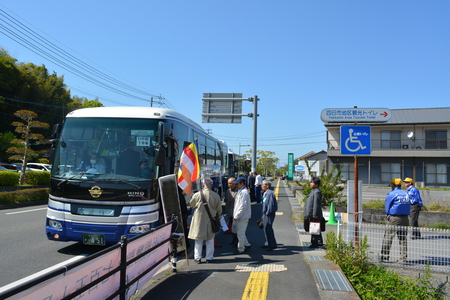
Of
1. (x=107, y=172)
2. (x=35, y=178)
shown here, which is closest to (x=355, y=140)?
(x=107, y=172)

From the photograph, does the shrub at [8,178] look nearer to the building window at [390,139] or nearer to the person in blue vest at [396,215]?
the person in blue vest at [396,215]

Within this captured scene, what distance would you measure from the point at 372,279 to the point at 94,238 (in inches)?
213

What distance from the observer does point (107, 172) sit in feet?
23.1

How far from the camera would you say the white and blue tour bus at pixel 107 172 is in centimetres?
678

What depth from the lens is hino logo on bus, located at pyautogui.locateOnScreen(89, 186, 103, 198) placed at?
22.4 ft

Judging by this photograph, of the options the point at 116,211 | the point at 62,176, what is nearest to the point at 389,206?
the point at 116,211

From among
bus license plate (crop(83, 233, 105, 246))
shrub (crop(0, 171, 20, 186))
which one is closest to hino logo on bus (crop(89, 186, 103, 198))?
bus license plate (crop(83, 233, 105, 246))

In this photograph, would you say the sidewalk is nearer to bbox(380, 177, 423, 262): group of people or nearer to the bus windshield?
bbox(380, 177, 423, 262): group of people

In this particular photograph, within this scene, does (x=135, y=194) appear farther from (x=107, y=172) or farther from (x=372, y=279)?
(x=372, y=279)

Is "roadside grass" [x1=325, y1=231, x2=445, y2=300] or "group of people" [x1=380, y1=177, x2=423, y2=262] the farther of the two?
"group of people" [x1=380, y1=177, x2=423, y2=262]

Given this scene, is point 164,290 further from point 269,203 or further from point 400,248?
point 400,248

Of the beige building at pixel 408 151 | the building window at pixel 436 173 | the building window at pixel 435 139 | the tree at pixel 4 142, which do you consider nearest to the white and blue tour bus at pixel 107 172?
the tree at pixel 4 142

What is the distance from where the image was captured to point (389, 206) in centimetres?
729

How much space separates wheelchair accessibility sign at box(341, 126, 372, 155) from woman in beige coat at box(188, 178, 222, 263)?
9.79 feet
